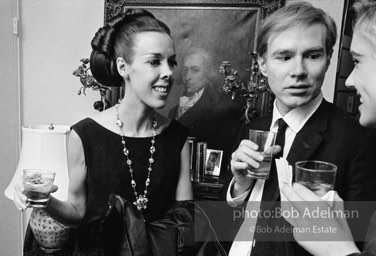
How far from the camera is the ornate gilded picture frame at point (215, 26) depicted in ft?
7.78

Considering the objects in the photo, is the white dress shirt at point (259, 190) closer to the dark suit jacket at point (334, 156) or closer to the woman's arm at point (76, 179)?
the dark suit jacket at point (334, 156)

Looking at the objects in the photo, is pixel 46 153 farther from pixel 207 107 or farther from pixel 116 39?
pixel 207 107

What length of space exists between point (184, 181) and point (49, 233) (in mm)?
690

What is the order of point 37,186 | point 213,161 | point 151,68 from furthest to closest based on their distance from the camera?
point 213,161
point 151,68
point 37,186

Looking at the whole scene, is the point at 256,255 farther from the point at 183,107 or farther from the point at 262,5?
the point at 262,5

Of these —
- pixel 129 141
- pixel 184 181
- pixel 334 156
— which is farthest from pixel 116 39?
pixel 334 156

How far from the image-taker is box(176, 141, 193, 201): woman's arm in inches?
69.3

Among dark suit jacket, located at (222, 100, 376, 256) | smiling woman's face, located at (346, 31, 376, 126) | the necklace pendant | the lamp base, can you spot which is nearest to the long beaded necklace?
the necklace pendant

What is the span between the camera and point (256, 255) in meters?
1.28

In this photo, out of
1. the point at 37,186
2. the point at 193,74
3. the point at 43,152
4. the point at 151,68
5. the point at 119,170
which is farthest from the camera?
the point at 193,74

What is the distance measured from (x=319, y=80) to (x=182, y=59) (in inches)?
51.7

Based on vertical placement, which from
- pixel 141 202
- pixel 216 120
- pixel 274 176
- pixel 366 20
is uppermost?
pixel 366 20

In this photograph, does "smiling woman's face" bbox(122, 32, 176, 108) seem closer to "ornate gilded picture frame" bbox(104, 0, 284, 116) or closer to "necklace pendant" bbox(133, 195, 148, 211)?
"necklace pendant" bbox(133, 195, 148, 211)

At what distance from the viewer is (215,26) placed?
2438mm
